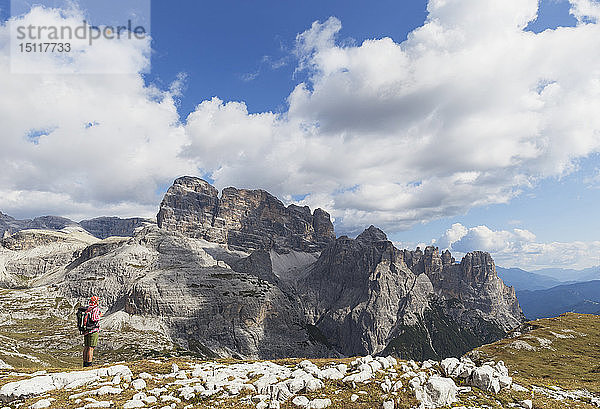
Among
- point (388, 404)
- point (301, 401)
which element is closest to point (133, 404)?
point (301, 401)

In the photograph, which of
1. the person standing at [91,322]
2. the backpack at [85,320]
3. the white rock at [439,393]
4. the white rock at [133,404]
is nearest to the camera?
the white rock at [133,404]

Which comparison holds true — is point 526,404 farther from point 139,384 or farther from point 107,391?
point 107,391

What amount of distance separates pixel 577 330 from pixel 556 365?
46650mm

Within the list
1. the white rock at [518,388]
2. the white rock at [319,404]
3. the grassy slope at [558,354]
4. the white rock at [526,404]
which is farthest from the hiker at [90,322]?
the grassy slope at [558,354]

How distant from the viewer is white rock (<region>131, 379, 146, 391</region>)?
22.4 m

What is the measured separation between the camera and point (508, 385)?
2478 centimetres

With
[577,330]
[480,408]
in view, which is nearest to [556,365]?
[577,330]

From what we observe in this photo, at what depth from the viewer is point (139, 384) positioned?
896 inches

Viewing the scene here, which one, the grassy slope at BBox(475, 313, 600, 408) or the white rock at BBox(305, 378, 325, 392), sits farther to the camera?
the grassy slope at BBox(475, 313, 600, 408)

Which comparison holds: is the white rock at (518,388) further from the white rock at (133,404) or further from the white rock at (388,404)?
the white rock at (133,404)

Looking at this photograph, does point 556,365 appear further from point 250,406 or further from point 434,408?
point 250,406

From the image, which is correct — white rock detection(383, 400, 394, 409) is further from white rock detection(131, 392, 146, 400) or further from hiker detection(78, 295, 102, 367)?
hiker detection(78, 295, 102, 367)

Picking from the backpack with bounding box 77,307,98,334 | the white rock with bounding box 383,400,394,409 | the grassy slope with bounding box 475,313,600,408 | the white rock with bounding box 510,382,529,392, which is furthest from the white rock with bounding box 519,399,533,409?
the backpack with bounding box 77,307,98,334

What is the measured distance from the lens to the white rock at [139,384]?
73.5ft
